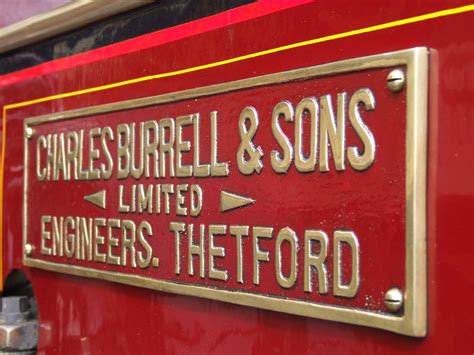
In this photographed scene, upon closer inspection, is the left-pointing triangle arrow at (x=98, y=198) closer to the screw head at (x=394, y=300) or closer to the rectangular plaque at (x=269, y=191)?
the rectangular plaque at (x=269, y=191)

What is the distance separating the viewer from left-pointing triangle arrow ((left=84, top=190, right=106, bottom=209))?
1798mm

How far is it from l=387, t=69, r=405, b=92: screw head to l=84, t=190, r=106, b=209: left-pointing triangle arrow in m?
0.87

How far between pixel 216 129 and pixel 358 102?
1.20ft

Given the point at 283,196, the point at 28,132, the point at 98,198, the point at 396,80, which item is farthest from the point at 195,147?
→ the point at 28,132

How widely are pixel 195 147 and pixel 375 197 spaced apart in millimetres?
466

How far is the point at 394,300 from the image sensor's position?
1.11 metres

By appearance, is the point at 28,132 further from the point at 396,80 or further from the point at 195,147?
the point at 396,80

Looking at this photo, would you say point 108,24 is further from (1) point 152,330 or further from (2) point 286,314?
(2) point 286,314

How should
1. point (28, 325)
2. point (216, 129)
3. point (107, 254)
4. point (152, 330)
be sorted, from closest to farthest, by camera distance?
point (216, 129), point (152, 330), point (107, 254), point (28, 325)

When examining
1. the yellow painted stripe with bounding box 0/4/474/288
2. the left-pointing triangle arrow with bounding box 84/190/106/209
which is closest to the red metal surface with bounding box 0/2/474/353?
the yellow painted stripe with bounding box 0/4/474/288

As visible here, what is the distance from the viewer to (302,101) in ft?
4.17

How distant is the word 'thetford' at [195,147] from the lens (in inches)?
47.1

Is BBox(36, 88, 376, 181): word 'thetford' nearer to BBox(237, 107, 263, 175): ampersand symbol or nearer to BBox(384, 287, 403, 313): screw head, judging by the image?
BBox(237, 107, 263, 175): ampersand symbol

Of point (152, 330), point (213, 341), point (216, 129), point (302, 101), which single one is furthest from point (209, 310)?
point (302, 101)
